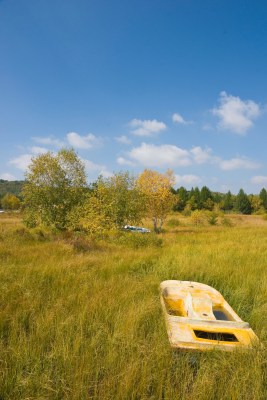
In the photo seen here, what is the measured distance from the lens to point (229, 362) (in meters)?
2.57

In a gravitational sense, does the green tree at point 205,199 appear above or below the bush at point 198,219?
above

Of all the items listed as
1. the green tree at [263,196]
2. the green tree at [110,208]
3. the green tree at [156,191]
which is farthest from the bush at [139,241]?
the green tree at [263,196]

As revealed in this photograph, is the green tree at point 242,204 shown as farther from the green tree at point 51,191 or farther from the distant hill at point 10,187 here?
the distant hill at point 10,187

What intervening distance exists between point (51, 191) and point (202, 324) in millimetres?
18147

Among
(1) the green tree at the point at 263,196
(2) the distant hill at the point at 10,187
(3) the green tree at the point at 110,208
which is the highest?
(2) the distant hill at the point at 10,187

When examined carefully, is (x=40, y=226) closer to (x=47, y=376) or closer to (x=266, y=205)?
(x=47, y=376)

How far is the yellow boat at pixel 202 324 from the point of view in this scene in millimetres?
2689

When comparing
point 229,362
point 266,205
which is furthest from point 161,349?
point 266,205

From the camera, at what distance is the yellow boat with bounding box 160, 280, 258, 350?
2.69 meters

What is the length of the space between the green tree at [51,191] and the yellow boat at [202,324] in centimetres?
1534

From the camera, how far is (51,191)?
19344 millimetres

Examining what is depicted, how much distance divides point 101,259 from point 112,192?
389 inches

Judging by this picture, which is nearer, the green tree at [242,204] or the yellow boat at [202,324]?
the yellow boat at [202,324]

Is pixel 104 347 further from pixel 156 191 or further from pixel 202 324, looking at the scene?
pixel 156 191
